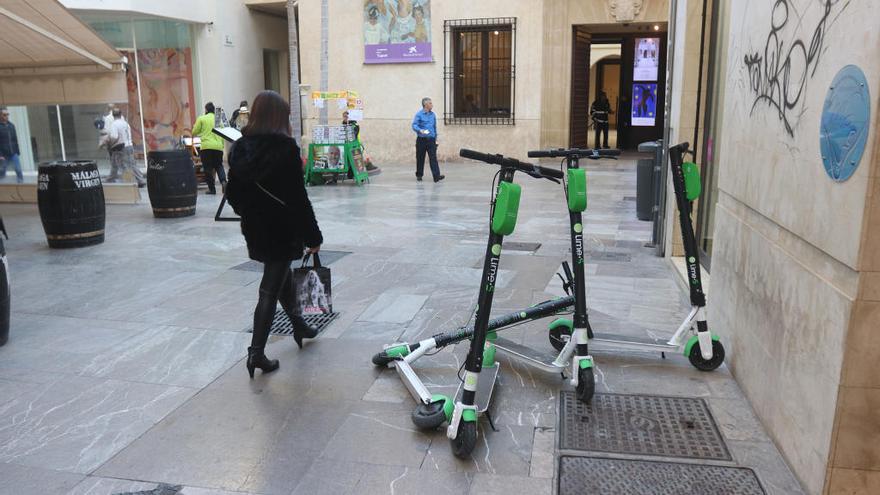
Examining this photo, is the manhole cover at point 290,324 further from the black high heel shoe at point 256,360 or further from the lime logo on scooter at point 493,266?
the lime logo on scooter at point 493,266

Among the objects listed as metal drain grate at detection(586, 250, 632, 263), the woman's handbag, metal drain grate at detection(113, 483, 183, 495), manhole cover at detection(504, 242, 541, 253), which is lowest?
metal drain grate at detection(113, 483, 183, 495)

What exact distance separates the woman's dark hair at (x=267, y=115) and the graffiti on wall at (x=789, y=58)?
2.78 metres

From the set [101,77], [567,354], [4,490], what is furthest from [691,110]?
[101,77]

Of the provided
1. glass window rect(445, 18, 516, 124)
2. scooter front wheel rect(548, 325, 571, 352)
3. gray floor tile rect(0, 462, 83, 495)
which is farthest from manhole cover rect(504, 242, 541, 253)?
glass window rect(445, 18, 516, 124)

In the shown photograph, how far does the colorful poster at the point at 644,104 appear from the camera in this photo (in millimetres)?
22453

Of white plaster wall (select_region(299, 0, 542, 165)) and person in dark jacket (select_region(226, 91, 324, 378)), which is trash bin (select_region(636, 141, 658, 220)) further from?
white plaster wall (select_region(299, 0, 542, 165))

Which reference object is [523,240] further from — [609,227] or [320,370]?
[320,370]

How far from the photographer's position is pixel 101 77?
36.9 ft

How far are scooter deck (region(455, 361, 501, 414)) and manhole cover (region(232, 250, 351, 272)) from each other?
11.7ft

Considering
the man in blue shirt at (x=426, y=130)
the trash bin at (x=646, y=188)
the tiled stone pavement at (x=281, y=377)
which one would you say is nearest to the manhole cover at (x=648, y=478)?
the tiled stone pavement at (x=281, y=377)

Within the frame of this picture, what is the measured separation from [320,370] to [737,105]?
3153 mm

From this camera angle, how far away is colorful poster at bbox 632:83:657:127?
2245 cm

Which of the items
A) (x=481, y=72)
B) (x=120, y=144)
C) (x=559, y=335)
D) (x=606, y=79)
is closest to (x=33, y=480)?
(x=559, y=335)

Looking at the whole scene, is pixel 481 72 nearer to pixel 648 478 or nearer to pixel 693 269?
pixel 693 269
